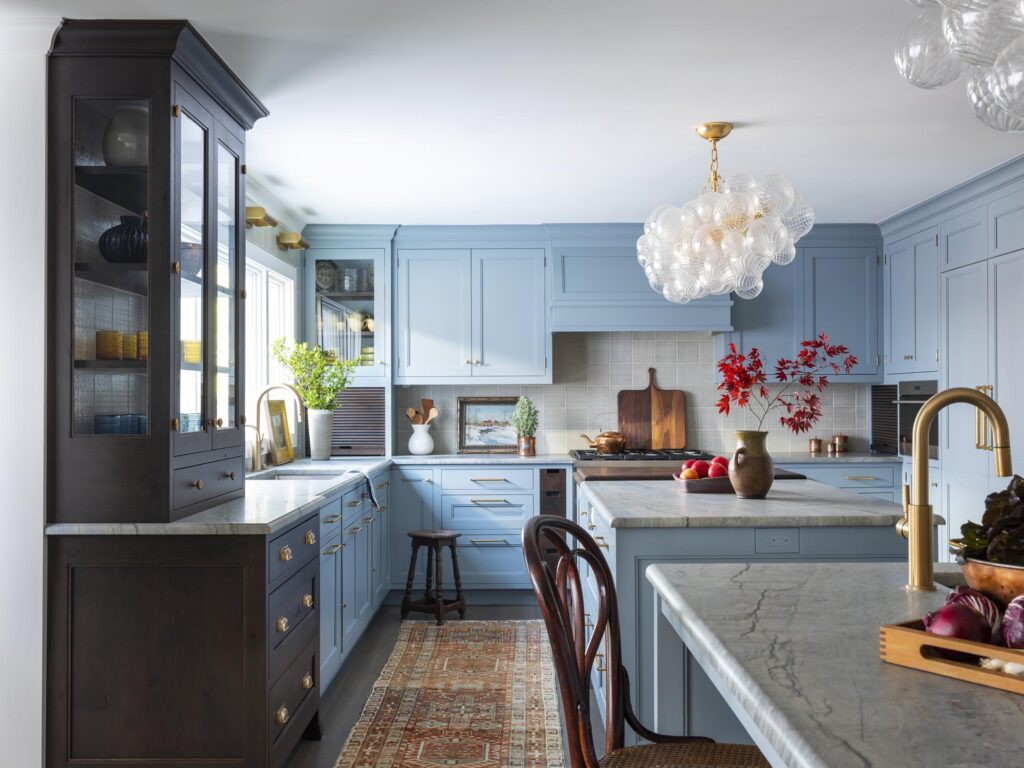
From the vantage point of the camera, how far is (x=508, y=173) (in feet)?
13.3

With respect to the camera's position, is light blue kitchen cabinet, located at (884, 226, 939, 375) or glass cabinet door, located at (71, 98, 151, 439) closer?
glass cabinet door, located at (71, 98, 151, 439)

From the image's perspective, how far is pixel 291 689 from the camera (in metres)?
2.69

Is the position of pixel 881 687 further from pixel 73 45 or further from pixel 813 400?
pixel 73 45

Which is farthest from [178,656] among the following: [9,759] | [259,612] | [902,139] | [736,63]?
[902,139]

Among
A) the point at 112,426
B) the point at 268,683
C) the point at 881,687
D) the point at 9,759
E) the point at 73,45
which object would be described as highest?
the point at 73,45

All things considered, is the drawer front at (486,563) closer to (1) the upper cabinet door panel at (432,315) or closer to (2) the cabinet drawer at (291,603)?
(1) the upper cabinet door panel at (432,315)

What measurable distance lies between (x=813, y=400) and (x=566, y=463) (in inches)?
91.8

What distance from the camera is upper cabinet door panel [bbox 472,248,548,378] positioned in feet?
17.1

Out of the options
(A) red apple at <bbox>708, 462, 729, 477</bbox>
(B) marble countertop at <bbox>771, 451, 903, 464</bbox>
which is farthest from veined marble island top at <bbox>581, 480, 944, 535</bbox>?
(B) marble countertop at <bbox>771, 451, 903, 464</bbox>

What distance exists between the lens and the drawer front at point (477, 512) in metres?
→ 5.02

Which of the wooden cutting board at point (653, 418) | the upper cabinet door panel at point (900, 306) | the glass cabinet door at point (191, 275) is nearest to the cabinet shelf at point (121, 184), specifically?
the glass cabinet door at point (191, 275)

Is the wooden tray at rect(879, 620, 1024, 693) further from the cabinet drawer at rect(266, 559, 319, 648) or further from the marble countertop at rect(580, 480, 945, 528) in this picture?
the cabinet drawer at rect(266, 559, 319, 648)

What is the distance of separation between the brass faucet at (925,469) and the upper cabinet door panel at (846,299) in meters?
4.07

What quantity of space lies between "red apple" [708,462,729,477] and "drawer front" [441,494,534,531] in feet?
6.67
